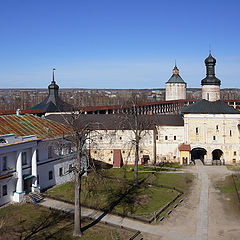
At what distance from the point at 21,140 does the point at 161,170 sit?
18208 mm

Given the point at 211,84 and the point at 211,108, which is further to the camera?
the point at 211,84

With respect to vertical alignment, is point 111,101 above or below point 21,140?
above

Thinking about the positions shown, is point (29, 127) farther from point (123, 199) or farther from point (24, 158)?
point (123, 199)

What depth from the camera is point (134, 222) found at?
2156 cm

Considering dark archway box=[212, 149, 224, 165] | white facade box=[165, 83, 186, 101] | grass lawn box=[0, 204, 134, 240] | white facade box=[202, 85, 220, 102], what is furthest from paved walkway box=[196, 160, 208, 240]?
white facade box=[165, 83, 186, 101]

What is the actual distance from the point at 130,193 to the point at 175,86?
85.6 metres

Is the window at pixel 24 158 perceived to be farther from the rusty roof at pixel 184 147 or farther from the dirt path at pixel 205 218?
the rusty roof at pixel 184 147

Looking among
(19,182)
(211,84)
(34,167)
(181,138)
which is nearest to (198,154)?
(181,138)

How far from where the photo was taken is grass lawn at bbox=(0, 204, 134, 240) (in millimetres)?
19212

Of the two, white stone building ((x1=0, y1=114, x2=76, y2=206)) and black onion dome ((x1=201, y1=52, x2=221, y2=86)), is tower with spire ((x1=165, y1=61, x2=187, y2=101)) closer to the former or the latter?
black onion dome ((x1=201, y1=52, x2=221, y2=86))

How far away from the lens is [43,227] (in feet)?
67.2

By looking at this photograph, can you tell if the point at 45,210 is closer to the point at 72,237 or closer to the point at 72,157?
the point at 72,237

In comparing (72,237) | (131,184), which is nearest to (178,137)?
(131,184)

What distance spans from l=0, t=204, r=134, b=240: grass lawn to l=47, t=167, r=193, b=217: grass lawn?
3236 millimetres
